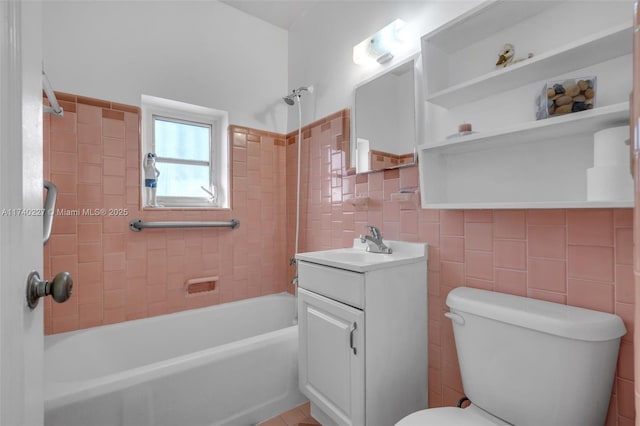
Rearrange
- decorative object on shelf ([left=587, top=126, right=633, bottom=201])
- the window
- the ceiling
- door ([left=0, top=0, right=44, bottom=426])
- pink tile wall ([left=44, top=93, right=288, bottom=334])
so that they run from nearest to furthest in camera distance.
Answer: door ([left=0, top=0, right=44, bottom=426]) < decorative object on shelf ([left=587, top=126, right=633, bottom=201]) < pink tile wall ([left=44, top=93, right=288, bottom=334]) < the window < the ceiling

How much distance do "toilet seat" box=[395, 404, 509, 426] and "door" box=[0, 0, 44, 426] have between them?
956 mm

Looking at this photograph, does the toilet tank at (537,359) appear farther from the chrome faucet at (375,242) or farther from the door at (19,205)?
the door at (19,205)

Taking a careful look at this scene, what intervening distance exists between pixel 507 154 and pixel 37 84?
1397 mm

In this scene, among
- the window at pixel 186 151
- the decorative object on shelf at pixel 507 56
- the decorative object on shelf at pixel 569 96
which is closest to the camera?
the decorative object on shelf at pixel 569 96

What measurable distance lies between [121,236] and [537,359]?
2067 mm

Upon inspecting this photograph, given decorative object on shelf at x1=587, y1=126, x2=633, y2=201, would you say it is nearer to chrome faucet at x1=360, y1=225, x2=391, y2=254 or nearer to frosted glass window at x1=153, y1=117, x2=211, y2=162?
chrome faucet at x1=360, y1=225, x2=391, y2=254

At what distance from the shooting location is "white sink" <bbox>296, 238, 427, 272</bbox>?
1.22 m

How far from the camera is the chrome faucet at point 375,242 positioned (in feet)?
5.10

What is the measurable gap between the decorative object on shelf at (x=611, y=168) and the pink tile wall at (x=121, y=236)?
1941 millimetres

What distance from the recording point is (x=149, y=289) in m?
1.87

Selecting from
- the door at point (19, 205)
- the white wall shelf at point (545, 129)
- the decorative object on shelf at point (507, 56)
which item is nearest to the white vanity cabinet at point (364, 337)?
the white wall shelf at point (545, 129)

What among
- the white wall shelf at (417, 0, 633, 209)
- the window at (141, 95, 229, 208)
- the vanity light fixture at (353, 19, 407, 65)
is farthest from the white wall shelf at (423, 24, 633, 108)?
the window at (141, 95, 229, 208)

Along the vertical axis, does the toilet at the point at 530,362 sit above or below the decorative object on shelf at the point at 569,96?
below

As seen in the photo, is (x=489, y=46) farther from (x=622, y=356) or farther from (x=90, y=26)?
(x=90, y=26)
